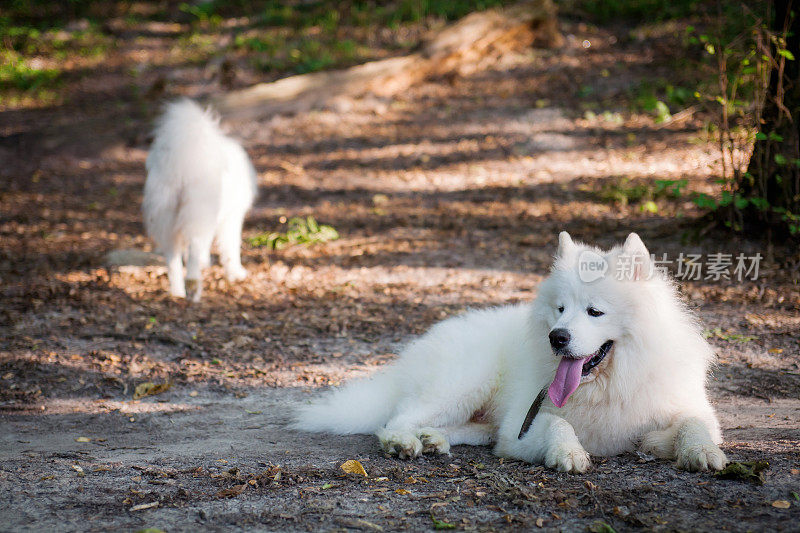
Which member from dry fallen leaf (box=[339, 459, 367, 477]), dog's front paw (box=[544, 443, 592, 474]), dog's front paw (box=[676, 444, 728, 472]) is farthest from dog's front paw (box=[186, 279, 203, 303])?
dog's front paw (box=[676, 444, 728, 472])

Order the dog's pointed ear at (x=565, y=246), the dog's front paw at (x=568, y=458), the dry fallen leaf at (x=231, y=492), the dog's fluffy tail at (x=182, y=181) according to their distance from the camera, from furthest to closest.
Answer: the dog's fluffy tail at (x=182, y=181)
the dog's pointed ear at (x=565, y=246)
the dog's front paw at (x=568, y=458)
the dry fallen leaf at (x=231, y=492)

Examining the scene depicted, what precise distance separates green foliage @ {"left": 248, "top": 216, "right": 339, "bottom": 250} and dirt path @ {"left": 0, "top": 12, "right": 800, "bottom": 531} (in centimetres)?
25

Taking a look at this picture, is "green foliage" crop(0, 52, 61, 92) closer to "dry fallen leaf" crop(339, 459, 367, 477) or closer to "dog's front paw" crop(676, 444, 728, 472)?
"dry fallen leaf" crop(339, 459, 367, 477)

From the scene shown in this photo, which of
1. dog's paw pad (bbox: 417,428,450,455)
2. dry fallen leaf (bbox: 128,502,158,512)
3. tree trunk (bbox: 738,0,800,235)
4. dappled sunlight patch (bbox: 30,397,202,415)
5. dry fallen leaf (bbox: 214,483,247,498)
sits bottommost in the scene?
Answer: dappled sunlight patch (bbox: 30,397,202,415)

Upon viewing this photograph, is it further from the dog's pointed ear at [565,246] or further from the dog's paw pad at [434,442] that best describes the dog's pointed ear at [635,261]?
the dog's paw pad at [434,442]

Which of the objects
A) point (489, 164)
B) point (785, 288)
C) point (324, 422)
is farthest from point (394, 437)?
point (489, 164)

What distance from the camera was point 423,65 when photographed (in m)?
13.7

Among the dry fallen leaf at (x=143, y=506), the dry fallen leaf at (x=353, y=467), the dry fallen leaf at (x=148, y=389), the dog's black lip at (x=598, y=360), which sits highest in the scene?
the dog's black lip at (x=598, y=360)

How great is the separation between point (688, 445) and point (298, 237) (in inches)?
234

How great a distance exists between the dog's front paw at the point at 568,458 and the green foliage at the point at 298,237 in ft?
18.1

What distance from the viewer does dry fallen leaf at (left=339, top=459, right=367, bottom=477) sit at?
11.3 ft

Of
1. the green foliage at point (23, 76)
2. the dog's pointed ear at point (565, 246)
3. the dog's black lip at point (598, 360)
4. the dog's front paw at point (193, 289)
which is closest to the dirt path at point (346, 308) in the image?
the dog's front paw at point (193, 289)

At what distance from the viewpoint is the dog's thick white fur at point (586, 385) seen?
3.37m

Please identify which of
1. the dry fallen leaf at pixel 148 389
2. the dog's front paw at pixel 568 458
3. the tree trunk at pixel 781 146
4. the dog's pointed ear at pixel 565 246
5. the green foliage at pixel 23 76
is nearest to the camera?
the dog's front paw at pixel 568 458
